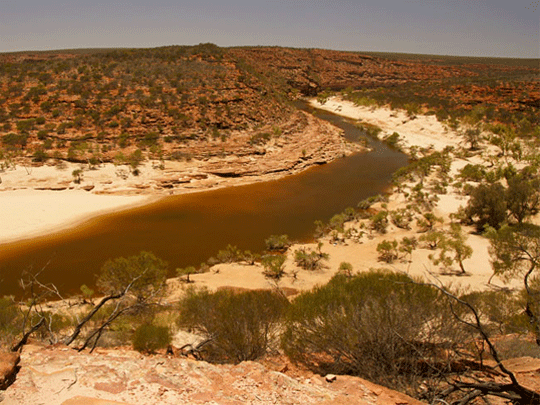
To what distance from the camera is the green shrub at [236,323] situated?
666 centimetres

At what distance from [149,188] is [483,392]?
2106cm

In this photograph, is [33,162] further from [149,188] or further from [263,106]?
[263,106]

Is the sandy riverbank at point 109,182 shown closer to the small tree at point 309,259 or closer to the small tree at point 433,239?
the small tree at point 309,259

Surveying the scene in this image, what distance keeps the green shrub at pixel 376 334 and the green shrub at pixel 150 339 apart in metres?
2.74

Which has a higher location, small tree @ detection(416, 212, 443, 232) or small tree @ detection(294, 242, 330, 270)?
small tree @ detection(416, 212, 443, 232)

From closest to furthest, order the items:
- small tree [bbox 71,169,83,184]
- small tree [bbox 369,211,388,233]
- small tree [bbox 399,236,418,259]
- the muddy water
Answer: small tree [bbox 399,236,418,259] → the muddy water → small tree [bbox 369,211,388,233] → small tree [bbox 71,169,83,184]

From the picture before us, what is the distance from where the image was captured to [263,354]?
21.8 ft

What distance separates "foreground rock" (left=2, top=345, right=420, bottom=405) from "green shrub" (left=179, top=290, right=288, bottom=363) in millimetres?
1431

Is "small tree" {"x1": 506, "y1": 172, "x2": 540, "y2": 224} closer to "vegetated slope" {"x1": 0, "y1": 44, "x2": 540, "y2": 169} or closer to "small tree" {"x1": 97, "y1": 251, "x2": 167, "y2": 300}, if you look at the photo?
"small tree" {"x1": 97, "y1": 251, "x2": 167, "y2": 300}

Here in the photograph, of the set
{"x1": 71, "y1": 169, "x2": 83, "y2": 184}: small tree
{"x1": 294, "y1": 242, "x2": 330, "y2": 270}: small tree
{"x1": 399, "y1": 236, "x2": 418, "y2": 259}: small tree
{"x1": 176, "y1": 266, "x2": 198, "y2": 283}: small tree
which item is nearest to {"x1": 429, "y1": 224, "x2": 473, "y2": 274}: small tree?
{"x1": 399, "y1": 236, "x2": 418, "y2": 259}: small tree

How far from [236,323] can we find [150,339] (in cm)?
197

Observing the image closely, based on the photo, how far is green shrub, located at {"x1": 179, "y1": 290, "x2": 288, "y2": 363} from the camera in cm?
666

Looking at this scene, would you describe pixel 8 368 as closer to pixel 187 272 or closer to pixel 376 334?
pixel 376 334

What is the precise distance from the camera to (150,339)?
725 cm
